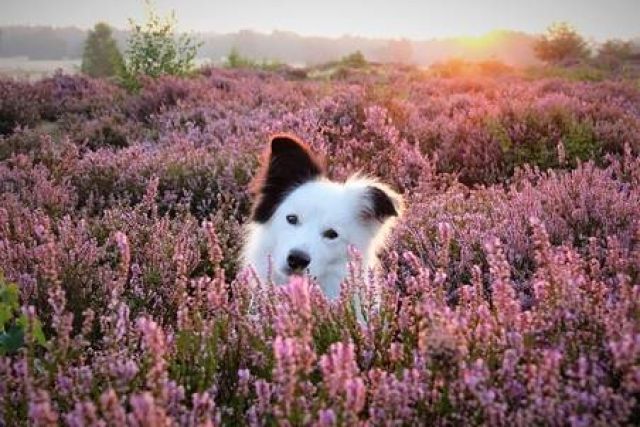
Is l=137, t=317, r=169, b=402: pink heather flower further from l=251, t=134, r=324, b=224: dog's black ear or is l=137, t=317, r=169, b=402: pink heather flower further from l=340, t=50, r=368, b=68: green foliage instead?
l=340, t=50, r=368, b=68: green foliage

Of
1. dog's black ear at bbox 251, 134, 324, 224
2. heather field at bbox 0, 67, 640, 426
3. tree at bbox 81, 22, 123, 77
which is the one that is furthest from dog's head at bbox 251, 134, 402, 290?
tree at bbox 81, 22, 123, 77

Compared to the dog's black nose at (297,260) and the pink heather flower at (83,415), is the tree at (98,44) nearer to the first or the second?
the dog's black nose at (297,260)

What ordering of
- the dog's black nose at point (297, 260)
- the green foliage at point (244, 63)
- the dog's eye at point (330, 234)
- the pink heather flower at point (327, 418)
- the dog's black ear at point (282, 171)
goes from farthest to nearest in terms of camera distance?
the green foliage at point (244, 63), the dog's black ear at point (282, 171), the dog's eye at point (330, 234), the dog's black nose at point (297, 260), the pink heather flower at point (327, 418)

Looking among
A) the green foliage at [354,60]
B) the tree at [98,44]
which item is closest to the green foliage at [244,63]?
the green foliage at [354,60]

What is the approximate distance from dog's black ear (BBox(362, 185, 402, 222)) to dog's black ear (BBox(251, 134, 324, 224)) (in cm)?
41

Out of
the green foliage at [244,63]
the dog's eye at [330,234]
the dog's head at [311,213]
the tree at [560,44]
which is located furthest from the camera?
the tree at [560,44]

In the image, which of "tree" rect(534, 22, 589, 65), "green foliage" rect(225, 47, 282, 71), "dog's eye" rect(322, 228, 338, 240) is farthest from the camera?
"tree" rect(534, 22, 589, 65)

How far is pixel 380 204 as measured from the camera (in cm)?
384

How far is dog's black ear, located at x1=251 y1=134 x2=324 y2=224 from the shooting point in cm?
402

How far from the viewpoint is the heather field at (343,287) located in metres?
1.80

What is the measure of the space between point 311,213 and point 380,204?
38 cm

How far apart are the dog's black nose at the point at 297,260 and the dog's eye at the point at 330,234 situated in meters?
0.28

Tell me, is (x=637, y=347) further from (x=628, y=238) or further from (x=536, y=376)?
(x=628, y=238)

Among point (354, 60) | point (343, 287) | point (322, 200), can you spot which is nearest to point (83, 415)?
point (343, 287)
